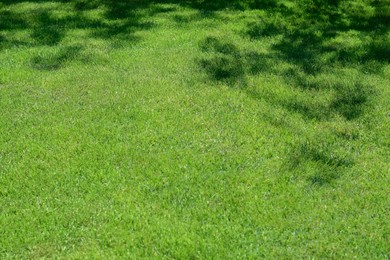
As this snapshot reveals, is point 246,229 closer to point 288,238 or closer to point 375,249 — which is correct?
point 288,238

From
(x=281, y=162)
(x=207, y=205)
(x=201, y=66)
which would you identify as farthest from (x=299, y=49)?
(x=207, y=205)

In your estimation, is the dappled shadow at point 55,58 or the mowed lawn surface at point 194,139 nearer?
the mowed lawn surface at point 194,139

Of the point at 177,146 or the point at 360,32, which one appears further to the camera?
the point at 360,32

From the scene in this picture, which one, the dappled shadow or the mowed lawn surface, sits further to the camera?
the dappled shadow

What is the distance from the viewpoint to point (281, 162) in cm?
468

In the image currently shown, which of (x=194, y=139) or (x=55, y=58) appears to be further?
(x=55, y=58)

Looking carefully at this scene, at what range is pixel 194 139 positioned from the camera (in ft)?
16.4

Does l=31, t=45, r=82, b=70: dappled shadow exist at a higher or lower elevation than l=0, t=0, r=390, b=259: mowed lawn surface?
higher

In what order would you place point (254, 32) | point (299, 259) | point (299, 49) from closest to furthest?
point (299, 259) < point (299, 49) < point (254, 32)

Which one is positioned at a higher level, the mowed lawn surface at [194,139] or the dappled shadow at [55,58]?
the dappled shadow at [55,58]

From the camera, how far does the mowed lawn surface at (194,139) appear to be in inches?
154

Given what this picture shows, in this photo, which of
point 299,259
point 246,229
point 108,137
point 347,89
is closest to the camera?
point 299,259

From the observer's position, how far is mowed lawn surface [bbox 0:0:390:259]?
3.92 m

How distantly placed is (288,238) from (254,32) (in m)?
3.94
